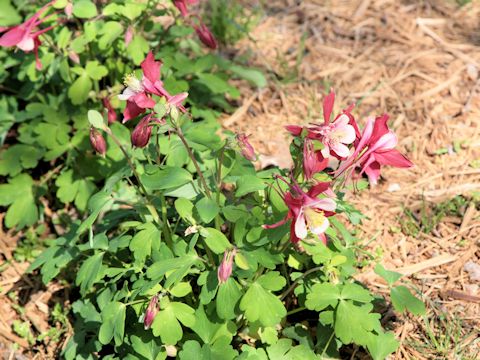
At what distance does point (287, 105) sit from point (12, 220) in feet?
5.53

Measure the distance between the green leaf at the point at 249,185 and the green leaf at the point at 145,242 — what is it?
16.1 inches

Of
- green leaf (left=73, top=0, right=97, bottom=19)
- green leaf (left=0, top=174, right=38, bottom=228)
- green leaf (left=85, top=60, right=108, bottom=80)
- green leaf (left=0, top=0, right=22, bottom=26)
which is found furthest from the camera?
green leaf (left=0, top=0, right=22, bottom=26)

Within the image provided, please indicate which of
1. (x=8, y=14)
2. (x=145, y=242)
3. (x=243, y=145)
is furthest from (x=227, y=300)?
(x=8, y=14)

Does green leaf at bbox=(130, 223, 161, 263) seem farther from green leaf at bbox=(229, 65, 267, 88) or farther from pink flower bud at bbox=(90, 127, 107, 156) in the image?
green leaf at bbox=(229, 65, 267, 88)

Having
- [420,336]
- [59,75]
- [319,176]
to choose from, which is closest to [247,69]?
[59,75]

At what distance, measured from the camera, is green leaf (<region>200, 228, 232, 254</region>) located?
2.12m

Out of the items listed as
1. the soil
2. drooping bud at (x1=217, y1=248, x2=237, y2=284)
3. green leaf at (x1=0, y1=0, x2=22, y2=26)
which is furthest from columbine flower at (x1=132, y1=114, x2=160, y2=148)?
green leaf at (x1=0, y1=0, x2=22, y2=26)

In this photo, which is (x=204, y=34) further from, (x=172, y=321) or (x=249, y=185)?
(x=172, y=321)

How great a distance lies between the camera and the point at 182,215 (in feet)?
7.17

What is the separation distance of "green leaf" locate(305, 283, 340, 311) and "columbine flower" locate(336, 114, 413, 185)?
46 cm

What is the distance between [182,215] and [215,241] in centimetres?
16

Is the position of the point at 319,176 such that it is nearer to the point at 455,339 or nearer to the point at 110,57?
the point at 455,339

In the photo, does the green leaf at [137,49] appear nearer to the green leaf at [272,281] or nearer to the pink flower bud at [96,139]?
the pink flower bud at [96,139]

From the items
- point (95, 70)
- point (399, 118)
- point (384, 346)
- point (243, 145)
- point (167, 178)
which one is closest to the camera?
point (243, 145)
